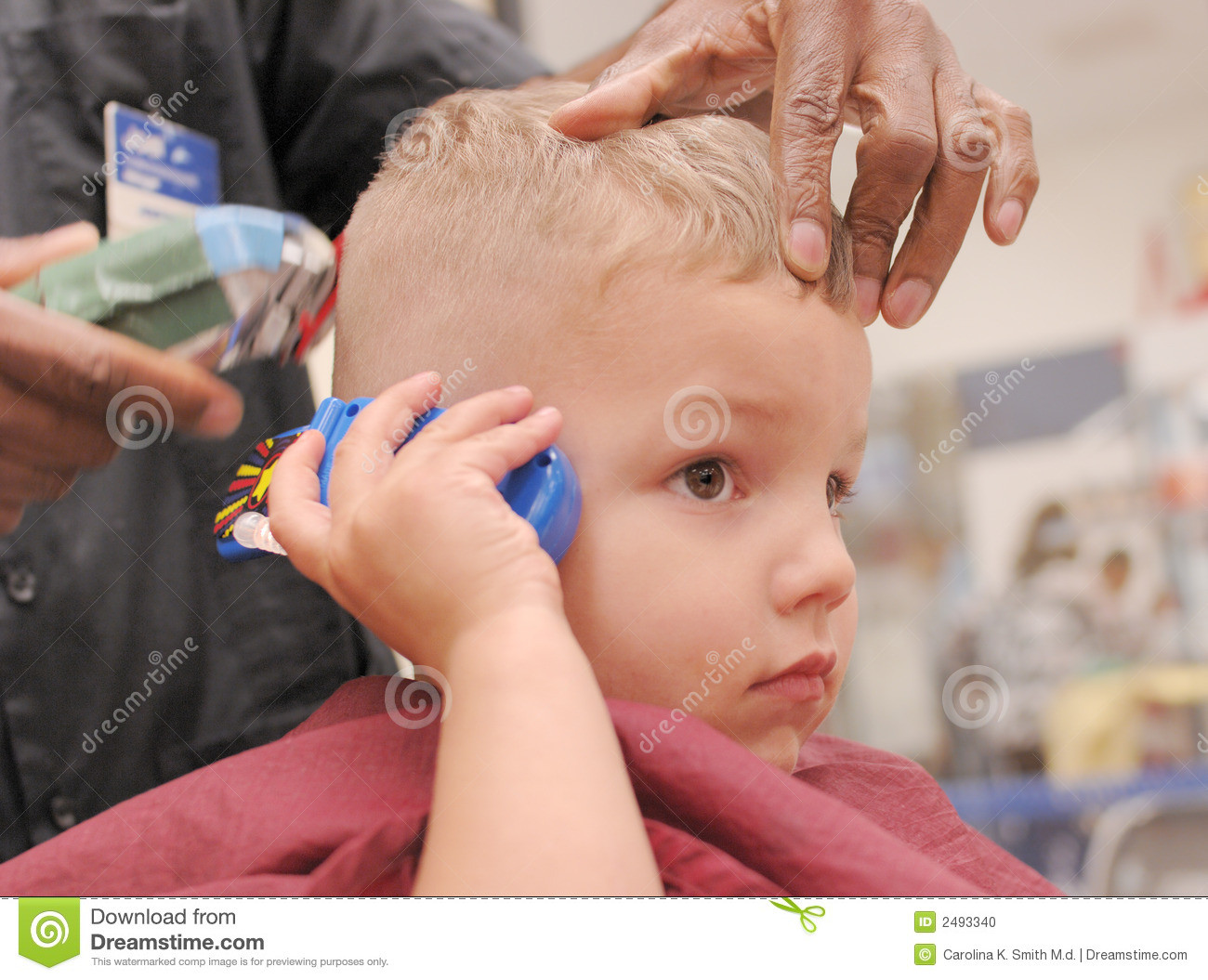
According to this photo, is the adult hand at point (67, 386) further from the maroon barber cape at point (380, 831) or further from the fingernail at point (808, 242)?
the fingernail at point (808, 242)

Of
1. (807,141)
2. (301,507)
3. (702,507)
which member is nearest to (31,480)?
(301,507)

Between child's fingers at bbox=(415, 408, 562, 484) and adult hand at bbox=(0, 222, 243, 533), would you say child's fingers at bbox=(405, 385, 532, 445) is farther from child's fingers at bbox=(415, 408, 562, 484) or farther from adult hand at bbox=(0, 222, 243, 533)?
adult hand at bbox=(0, 222, 243, 533)

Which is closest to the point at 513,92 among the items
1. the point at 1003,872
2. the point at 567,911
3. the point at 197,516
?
the point at 197,516

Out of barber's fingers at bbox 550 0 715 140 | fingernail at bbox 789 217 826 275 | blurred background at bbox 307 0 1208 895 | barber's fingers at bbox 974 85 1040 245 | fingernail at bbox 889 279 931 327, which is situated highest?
barber's fingers at bbox 550 0 715 140

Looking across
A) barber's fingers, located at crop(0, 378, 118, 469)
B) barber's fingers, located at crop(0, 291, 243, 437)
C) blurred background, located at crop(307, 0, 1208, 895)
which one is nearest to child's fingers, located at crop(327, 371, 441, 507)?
barber's fingers, located at crop(0, 291, 243, 437)

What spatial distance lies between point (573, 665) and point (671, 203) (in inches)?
14.1

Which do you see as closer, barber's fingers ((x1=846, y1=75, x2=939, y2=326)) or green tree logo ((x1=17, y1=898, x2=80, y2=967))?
green tree logo ((x1=17, y1=898, x2=80, y2=967))

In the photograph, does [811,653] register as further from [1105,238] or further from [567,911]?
[1105,238]

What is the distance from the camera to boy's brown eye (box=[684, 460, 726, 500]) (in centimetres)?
64

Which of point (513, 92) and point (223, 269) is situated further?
point (513, 92)

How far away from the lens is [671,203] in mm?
655

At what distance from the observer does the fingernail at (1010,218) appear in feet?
2.32

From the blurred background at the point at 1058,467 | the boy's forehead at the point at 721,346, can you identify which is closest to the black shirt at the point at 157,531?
the boy's forehead at the point at 721,346

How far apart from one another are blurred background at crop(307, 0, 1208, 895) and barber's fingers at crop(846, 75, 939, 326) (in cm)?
129
